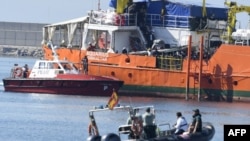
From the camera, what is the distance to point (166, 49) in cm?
7850

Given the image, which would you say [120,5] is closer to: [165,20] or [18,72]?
[165,20]

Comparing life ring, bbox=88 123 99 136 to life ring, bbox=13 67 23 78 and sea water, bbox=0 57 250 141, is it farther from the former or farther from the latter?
life ring, bbox=13 67 23 78

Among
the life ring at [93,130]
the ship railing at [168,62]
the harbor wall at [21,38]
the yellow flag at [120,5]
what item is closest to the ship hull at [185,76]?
the ship railing at [168,62]

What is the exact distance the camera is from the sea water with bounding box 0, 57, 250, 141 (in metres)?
55.6

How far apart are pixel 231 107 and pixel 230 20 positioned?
859 centimetres

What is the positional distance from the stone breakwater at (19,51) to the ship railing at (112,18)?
101 metres

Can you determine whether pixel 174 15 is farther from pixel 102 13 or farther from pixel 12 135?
pixel 12 135

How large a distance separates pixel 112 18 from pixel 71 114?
17134 millimetres

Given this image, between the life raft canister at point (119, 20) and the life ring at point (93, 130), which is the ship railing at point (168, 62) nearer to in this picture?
the life raft canister at point (119, 20)

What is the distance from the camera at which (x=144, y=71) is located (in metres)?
77.6

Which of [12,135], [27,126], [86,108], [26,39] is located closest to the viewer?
[12,135]

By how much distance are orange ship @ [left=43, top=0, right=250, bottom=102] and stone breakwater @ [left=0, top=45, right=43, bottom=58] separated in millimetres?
100214

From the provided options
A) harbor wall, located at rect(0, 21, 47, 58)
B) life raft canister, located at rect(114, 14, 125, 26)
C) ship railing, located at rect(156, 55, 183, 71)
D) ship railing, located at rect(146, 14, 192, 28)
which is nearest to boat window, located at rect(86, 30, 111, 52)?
life raft canister, located at rect(114, 14, 125, 26)

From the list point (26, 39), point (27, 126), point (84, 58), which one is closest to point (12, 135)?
point (27, 126)
